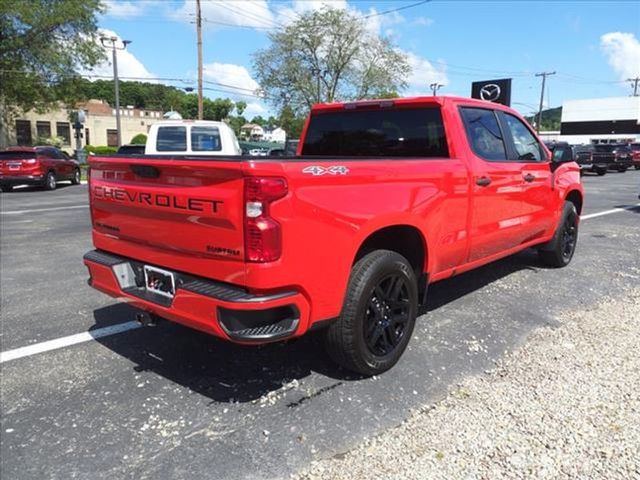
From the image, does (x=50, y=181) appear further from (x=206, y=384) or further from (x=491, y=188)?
(x=491, y=188)

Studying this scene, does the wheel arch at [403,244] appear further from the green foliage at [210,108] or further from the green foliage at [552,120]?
the green foliage at [552,120]

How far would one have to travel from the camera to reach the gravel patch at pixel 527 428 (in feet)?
8.21

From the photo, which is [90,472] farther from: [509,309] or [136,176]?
[509,309]

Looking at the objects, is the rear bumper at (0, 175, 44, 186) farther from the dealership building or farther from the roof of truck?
the dealership building

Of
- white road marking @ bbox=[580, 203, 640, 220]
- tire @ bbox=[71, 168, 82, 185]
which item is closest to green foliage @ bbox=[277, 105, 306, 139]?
tire @ bbox=[71, 168, 82, 185]

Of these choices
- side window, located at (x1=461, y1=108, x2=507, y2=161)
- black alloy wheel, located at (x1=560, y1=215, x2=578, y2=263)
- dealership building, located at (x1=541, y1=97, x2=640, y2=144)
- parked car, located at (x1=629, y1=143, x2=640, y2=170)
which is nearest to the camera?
side window, located at (x1=461, y1=108, x2=507, y2=161)

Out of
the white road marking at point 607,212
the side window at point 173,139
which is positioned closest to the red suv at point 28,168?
the side window at point 173,139

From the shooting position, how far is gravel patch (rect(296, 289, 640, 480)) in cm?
250

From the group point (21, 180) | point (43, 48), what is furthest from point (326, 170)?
point (43, 48)

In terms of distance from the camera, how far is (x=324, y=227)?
9.36ft

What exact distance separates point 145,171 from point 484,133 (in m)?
2.92

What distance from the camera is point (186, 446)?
9.01ft

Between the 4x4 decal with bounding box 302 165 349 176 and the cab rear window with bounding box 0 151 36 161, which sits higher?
→ the 4x4 decal with bounding box 302 165 349 176

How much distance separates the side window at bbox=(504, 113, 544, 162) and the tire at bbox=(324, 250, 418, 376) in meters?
2.24
